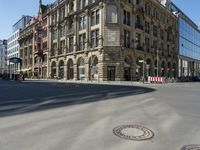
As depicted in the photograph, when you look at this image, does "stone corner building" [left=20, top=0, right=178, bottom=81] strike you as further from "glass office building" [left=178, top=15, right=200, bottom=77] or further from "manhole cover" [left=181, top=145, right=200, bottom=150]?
A: "manhole cover" [left=181, top=145, right=200, bottom=150]

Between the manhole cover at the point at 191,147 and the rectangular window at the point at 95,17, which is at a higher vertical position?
the rectangular window at the point at 95,17

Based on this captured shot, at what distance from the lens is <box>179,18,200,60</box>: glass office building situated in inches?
3012

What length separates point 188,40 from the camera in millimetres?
81875

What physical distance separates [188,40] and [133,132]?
8202cm

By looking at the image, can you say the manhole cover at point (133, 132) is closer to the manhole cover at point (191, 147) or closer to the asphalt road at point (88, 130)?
the asphalt road at point (88, 130)

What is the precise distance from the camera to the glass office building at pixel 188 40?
76.5 m

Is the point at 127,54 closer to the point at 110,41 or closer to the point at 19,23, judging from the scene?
the point at 110,41

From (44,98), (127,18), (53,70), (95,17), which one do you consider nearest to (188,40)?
(127,18)

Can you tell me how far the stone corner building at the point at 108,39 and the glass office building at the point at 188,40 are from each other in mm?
9160

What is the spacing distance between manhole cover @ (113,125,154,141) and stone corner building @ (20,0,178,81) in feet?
124

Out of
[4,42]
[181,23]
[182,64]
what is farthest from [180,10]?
[4,42]

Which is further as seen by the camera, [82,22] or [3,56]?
[3,56]

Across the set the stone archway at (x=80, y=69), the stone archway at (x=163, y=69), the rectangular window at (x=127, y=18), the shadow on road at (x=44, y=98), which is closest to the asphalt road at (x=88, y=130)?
the shadow on road at (x=44, y=98)

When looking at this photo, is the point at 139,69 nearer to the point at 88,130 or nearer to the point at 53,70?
the point at 53,70
